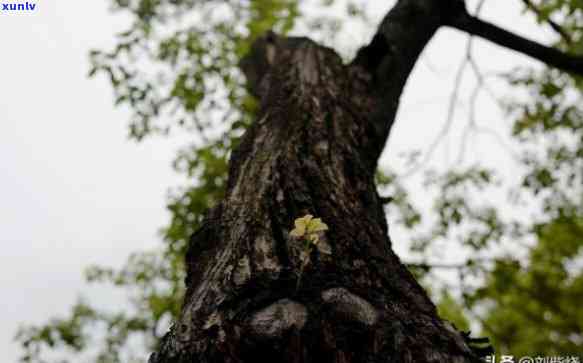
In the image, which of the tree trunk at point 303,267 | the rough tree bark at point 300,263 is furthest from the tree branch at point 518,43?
the tree trunk at point 303,267

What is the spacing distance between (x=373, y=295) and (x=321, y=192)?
58 centimetres

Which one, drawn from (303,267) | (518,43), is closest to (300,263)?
(303,267)

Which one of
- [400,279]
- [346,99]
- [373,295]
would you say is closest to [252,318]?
[373,295]

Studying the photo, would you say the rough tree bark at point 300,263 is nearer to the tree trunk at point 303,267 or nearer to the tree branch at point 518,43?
the tree trunk at point 303,267

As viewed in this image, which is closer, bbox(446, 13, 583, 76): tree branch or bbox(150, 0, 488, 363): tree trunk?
bbox(150, 0, 488, 363): tree trunk

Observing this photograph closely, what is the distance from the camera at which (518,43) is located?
3871 mm

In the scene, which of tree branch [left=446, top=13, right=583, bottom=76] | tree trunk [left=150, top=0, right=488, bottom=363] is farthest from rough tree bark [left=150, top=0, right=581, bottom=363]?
tree branch [left=446, top=13, right=583, bottom=76]

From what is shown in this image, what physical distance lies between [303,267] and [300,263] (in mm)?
153

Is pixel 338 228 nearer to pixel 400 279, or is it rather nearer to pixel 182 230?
pixel 400 279

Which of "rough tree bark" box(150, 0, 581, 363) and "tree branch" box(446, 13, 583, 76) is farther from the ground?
"tree branch" box(446, 13, 583, 76)

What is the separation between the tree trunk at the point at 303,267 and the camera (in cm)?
108

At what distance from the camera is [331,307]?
114 centimetres

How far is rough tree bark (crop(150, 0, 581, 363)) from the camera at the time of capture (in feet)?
3.56

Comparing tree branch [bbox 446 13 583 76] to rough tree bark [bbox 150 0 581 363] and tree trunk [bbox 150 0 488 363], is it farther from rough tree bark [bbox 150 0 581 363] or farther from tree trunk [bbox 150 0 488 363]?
tree trunk [bbox 150 0 488 363]
